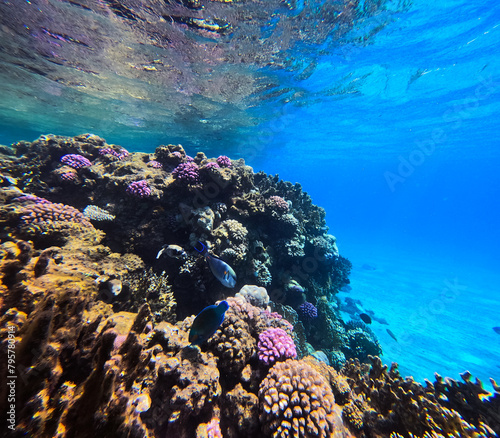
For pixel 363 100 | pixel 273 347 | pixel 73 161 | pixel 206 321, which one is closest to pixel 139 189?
pixel 73 161

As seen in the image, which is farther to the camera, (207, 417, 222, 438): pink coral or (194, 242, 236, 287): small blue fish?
(194, 242, 236, 287): small blue fish

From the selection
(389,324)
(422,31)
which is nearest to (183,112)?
(422,31)

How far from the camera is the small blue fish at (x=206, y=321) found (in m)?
2.44

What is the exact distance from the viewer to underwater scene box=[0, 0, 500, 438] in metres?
2.12

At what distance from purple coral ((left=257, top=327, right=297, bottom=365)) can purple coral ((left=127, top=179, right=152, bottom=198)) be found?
4.71m

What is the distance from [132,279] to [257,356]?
10.2 ft

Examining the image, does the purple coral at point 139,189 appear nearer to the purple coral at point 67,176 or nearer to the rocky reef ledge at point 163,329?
the rocky reef ledge at point 163,329

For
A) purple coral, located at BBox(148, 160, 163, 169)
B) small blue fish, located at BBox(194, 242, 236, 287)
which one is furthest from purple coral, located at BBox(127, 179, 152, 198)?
small blue fish, located at BBox(194, 242, 236, 287)

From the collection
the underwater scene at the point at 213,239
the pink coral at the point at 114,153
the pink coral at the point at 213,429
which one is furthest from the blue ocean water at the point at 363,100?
the pink coral at the point at 213,429

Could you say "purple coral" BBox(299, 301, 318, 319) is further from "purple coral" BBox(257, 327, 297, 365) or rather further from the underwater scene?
"purple coral" BBox(257, 327, 297, 365)

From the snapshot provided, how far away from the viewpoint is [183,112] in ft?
63.3

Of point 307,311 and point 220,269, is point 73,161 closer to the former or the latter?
point 220,269

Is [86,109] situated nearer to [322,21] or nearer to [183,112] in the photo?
[183,112]

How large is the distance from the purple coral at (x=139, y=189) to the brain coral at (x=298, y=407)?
5.21m
